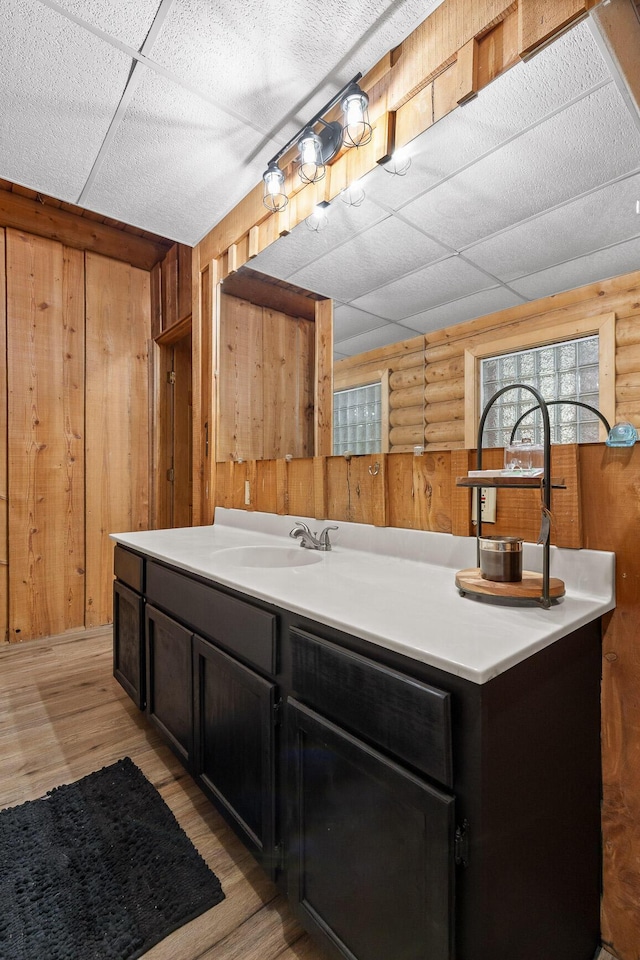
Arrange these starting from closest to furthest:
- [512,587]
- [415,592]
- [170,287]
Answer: [512,587] → [415,592] → [170,287]

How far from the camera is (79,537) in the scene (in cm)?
313

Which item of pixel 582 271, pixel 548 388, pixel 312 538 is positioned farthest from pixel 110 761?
pixel 582 271

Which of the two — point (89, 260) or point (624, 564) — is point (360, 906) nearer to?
point (624, 564)

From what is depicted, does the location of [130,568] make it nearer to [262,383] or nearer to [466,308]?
[262,383]

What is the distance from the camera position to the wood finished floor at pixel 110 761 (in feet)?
3.47

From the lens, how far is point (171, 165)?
78.7 inches

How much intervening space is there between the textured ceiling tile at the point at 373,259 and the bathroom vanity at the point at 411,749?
88 cm

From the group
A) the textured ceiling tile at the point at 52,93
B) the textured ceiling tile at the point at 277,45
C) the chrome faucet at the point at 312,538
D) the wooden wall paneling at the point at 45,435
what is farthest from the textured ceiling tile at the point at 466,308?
the wooden wall paneling at the point at 45,435

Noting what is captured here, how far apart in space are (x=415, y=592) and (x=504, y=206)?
42.0 inches

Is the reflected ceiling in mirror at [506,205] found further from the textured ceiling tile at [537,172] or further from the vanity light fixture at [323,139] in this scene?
the vanity light fixture at [323,139]

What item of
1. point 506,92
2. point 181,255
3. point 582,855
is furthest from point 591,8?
point 181,255

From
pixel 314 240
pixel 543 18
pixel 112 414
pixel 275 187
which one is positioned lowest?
pixel 112 414

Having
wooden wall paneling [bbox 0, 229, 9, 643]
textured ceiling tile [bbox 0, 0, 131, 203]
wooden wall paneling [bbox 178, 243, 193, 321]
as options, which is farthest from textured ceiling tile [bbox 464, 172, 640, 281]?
wooden wall paneling [bbox 0, 229, 9, 643]

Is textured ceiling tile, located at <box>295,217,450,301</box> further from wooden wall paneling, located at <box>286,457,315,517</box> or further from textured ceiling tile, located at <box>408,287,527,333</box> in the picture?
wooden wall paneling, located at <box>286,457,315,517</box>
